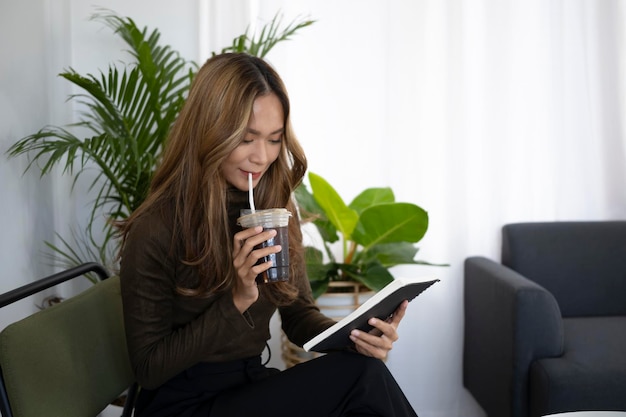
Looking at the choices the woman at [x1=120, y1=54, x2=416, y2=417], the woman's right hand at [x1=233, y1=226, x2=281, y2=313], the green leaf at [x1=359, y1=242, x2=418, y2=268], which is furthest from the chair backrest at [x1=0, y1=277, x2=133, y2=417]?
the green leaf at [x1=359, y1=242, x2=418, y2=268]

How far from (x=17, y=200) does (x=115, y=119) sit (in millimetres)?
448

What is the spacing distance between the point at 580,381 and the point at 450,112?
4.39 feet

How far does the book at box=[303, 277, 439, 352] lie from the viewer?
1356 millimetres

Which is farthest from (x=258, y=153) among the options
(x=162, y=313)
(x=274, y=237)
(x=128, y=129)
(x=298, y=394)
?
(x=128, y=129)

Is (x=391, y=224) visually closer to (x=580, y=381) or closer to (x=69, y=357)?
(x=580, y=381)

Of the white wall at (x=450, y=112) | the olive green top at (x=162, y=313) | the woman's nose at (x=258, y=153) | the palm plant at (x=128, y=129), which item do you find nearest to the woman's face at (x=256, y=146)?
the woman's nose at (x=258, y=153)

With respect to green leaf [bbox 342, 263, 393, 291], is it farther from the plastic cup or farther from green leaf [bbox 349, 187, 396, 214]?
the plastic cup

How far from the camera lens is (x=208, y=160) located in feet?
4.79

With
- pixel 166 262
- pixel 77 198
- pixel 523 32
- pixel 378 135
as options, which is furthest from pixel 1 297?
pixel 523 32

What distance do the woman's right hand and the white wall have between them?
174 cm

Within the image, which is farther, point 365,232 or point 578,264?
point 578,264

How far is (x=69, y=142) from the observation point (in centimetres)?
241

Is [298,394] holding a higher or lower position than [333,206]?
lower

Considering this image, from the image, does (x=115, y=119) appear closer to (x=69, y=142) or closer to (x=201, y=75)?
(x=69, y=142)
